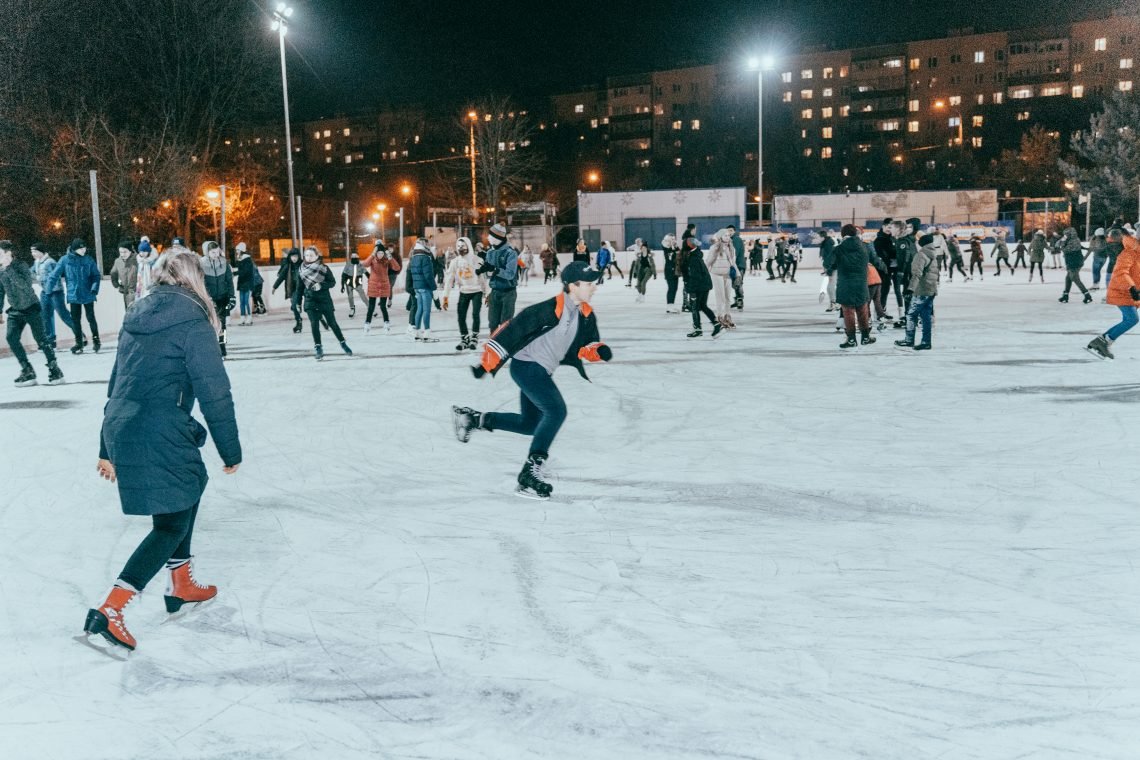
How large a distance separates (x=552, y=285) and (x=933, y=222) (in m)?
22.5

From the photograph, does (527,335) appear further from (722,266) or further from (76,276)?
(76,276)

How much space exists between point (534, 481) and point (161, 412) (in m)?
2.45

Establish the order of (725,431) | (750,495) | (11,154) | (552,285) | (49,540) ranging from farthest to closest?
(552,285) → (11,154) → (725,431) → (750,495) → (49,540)

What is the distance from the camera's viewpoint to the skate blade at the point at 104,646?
11.3ft

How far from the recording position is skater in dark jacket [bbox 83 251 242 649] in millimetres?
3422

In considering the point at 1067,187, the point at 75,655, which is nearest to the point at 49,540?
the point at 75,655

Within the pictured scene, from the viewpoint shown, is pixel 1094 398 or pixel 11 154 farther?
pixel 11 154

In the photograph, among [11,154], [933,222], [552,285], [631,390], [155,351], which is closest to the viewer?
[155,351]

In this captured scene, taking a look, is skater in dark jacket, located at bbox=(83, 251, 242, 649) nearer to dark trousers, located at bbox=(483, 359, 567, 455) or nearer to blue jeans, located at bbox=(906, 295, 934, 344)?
dark trousers, located at bbox=(483, 359, 567, 455)

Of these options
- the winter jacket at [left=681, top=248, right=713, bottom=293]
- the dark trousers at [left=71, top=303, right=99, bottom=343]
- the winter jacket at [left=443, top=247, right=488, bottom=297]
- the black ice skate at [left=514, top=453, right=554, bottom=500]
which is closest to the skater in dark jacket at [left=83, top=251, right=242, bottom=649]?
the black ice skate at [left=514, top=453, right=554, bottom=500]

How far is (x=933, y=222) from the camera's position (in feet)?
148

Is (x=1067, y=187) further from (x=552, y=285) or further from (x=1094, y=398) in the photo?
(x=1094, y=398)

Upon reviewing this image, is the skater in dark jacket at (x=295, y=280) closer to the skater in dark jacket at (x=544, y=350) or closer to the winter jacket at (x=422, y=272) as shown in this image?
the winter jacket at (x=422, y=272)

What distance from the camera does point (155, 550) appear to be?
3.59 metres
